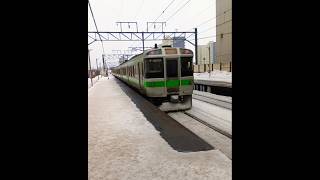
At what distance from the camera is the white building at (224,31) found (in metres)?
43.2

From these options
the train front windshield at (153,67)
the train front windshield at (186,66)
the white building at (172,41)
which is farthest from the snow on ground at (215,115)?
the white building at (172,41)

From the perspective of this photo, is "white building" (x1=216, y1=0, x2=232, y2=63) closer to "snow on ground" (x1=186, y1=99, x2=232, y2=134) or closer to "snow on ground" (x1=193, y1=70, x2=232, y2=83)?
"snow on ground" (x1=193, y1=70, x2=232, y2=83)

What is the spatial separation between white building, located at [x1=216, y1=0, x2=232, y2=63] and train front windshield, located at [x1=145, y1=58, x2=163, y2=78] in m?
30.0

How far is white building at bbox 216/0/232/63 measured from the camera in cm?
4316

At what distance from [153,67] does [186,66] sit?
1570mm

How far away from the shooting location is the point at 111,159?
5.77m

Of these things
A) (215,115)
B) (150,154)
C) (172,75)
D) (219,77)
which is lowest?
(215,115)

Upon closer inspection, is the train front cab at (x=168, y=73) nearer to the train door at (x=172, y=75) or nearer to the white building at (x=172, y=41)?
the train door at (x=172, y=75)

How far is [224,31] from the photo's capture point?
45812 millimetres

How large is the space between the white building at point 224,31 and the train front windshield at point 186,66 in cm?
2910

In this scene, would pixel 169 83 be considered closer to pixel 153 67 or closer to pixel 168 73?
pixel 168 73

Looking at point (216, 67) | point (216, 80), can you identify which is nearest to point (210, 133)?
point (216, 80)
